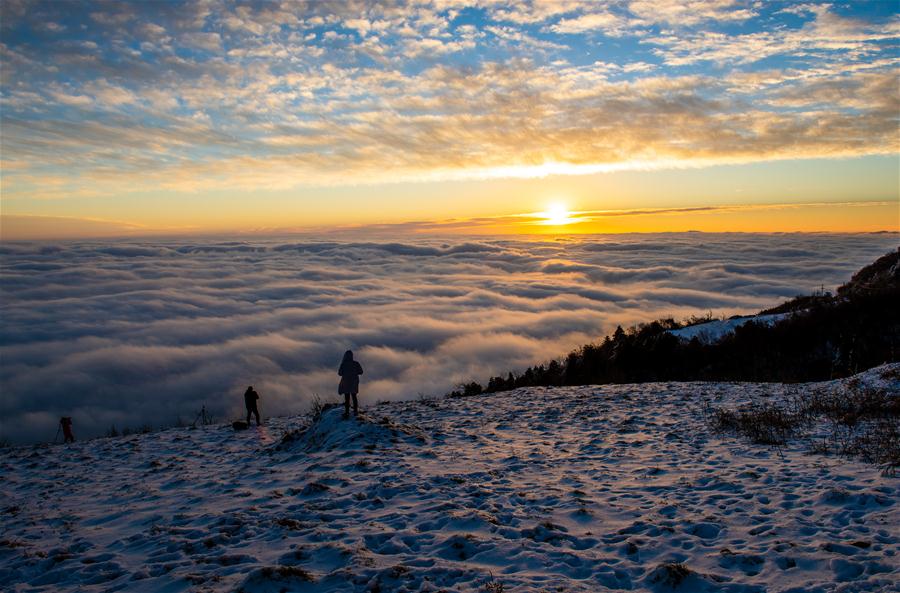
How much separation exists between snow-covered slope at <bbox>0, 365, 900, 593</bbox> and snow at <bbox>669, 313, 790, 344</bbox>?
13335 millimetres

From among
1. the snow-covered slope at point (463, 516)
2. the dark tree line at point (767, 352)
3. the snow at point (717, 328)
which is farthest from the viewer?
the snow at point (717, 328)

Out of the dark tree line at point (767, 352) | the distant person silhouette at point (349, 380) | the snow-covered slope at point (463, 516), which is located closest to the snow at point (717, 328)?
the dark tree line at point (767, 352)

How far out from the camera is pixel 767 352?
20.8 metres

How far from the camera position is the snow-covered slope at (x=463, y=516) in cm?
496

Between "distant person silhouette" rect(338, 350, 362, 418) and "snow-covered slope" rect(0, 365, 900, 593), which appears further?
"distant person silhouette" rect(338, 350, 362, 418)

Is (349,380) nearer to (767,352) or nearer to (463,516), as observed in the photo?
(463,516)

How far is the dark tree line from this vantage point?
1848cm

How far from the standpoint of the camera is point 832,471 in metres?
7.09

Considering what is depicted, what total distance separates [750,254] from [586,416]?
7384 inches

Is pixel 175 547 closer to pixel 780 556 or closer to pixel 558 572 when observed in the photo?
pixel 558 572

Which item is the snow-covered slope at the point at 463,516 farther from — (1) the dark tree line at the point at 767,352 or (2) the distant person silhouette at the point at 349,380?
(1) the dark tree line at the point at 767,352

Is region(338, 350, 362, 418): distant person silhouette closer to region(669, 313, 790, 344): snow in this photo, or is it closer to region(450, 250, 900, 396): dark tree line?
region(450, 250, 900, 396): dark tree line

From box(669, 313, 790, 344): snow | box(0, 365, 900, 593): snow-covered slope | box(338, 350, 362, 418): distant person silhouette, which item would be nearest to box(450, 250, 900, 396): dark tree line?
box(669, 313, 790, 344): snow

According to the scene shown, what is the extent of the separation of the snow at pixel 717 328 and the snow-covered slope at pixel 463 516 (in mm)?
13335
